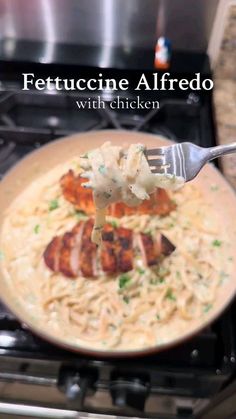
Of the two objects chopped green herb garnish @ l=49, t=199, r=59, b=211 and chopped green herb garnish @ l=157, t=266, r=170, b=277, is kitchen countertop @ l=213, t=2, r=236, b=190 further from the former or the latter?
chopped green herb garnish @ l=49, t=199, r=59, b=211

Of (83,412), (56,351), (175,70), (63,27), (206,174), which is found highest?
(63,27)

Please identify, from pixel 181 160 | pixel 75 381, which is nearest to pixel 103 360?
pixel 75 381


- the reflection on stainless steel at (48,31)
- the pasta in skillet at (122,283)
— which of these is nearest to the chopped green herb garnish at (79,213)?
the pasta in skillet at (122,283)

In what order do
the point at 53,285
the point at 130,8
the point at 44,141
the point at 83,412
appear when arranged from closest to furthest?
the point at 53,285 < the point at 83,412 < the point at 44,141 < the point at 130,8

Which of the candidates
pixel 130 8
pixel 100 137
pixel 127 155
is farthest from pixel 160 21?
pixel 127 155

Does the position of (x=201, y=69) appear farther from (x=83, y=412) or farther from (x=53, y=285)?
(x=83, y=412)

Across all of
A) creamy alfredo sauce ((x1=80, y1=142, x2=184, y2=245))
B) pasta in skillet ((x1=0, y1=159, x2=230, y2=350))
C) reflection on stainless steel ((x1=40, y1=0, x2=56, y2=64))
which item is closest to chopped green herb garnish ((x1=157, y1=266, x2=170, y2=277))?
pasta in skillet ((x1=0, y1=159, x2=230, y2=350))
